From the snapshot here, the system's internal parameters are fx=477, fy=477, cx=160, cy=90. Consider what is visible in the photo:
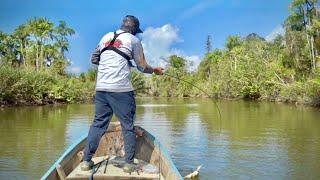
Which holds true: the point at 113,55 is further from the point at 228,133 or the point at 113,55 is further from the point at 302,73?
the point at 302,73

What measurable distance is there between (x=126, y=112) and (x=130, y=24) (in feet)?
3.21

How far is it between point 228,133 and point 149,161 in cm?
814

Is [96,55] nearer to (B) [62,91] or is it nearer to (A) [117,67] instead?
(A) [117,67]

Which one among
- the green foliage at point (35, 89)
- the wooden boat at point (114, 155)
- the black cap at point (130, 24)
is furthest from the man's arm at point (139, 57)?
the green foliage at point (35, 89)

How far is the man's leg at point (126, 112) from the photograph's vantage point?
17.0 ft

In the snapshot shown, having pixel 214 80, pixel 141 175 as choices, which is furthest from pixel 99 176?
pixel 214 80

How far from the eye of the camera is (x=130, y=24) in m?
5.30

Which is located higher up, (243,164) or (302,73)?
(302,73)

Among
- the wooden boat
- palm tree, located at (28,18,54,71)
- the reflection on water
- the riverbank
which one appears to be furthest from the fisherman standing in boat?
palm tree, located at (28,18,54,71)

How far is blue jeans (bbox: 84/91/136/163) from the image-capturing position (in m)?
5.18

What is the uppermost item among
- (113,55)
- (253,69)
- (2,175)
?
(253,69)

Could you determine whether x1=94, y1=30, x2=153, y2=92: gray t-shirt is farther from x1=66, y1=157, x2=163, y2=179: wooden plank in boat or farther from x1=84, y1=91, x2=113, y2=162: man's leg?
x1=66, y1=157, x2=163, y2=179: wooden plank in boat

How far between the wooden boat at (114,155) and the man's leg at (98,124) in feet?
0.76

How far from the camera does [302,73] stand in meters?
37.8
